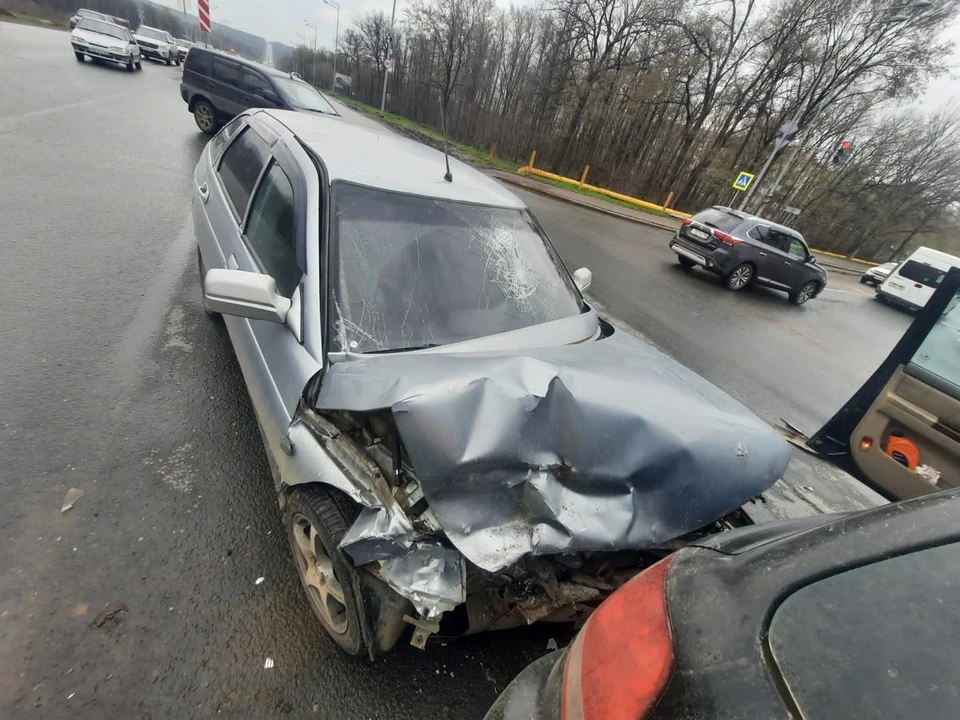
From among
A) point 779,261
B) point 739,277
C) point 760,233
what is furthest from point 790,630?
point 779,261

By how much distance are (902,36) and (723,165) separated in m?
8.66

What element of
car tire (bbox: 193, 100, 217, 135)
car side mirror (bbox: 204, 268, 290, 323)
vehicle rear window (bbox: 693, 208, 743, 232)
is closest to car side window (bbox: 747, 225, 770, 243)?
vehicle rear window (bbox: 693, 208, 743, 232)

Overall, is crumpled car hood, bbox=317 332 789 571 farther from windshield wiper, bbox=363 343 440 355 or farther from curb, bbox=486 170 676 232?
curb, bbox=486 170 676 232

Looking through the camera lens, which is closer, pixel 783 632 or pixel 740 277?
pixel 783 632

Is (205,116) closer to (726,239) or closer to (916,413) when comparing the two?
(726,239)

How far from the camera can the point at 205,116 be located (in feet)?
31.8

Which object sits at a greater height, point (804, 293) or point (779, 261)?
point (779, 261)

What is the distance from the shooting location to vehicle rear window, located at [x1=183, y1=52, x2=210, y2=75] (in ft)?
30.7

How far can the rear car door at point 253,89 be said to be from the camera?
9.10 meters

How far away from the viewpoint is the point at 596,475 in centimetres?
160

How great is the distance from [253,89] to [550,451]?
10.9 metres

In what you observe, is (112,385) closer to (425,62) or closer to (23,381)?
(23,381)

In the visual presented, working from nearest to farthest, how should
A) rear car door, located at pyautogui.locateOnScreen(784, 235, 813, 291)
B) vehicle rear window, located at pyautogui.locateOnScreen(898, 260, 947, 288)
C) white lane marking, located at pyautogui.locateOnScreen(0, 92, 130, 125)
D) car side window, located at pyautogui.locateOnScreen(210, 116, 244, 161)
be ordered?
car side window, located at pyautogui.locateOnScreen(210, 116, 244, 161) → white lane marking, located at pyautogui.locateOnScreen(0, 92, 130, 125) → rear car door, located at pyautogui.locateOnScreen(784, 235, 813, 291) → vehicle rear window, located at pyautogui.locateOnScreen(898, 260, 947, 288)

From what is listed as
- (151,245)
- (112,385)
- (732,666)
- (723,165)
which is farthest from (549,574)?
(723,165)
